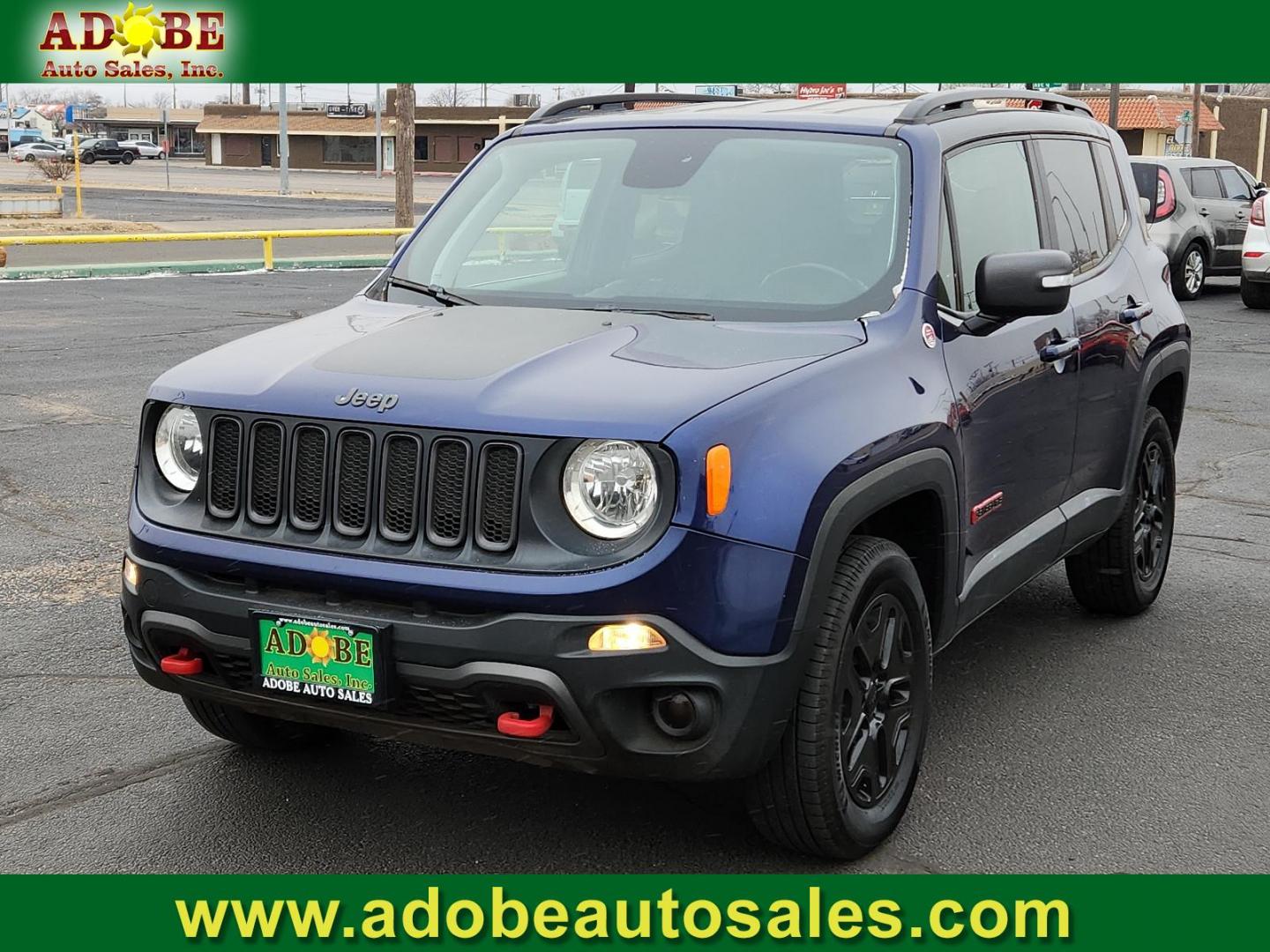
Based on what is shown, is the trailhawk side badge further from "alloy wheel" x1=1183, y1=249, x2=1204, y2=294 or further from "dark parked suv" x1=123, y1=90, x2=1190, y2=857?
"alloy wheel" x1=1183, y1=249, x2=1204, y2=294

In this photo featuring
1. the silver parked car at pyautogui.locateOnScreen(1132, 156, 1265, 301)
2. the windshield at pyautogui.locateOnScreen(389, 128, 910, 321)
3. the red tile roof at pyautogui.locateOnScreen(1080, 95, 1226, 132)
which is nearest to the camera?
the windshield at pyautogui.locateOnScreen(389, 128, 910, 321)

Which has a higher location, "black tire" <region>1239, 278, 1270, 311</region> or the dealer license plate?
the dealer license plate

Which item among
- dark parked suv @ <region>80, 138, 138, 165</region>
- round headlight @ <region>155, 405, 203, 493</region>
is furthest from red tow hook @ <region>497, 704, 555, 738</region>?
dark parked suv @ <region>80, 138, 138, 165</region>

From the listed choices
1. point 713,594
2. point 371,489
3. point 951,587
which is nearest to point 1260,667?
point 951,587

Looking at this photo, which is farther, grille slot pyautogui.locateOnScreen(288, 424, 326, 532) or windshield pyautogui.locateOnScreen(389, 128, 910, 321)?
windshield pyautogui.locateOnScreen(389, 128, 910, 321)

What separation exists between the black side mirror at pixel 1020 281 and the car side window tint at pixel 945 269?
96mm

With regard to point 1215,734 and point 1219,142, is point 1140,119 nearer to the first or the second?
point 1219,142

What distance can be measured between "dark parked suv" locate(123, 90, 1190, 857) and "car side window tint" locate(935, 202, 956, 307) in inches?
0.7

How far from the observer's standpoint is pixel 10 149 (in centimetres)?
10919

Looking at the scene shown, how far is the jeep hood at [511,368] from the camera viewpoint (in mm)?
3602

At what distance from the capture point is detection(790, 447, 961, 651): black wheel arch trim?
143 inches

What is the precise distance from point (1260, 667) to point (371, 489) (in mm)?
3581

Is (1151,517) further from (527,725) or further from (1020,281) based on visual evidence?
(527,725)

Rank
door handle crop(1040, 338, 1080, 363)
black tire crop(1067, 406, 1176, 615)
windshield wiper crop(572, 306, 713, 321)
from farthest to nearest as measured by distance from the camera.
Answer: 1. black tire crop(1067, 406, 1176, 615)
2. door handle crop(1040, 338, 1080, 363)
3. windshield wiper crop(572, 306, 713, 321)
